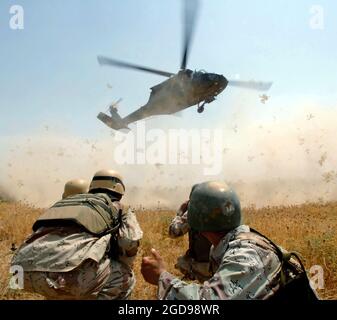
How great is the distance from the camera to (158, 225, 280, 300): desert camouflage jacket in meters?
2.71

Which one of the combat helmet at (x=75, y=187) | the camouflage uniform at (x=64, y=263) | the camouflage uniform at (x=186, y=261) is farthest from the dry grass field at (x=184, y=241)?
the camouflage uniform at (x=64, y=263)

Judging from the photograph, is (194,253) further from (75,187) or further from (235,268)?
(235,268)

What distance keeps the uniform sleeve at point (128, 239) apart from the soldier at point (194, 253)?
0.70 metres

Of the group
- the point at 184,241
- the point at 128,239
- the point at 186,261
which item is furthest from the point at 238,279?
the point at 184,241

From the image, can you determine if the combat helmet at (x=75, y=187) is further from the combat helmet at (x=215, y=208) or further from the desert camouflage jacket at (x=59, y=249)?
the combat helmet at (x=215, y=208)

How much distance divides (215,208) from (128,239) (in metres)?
1.47

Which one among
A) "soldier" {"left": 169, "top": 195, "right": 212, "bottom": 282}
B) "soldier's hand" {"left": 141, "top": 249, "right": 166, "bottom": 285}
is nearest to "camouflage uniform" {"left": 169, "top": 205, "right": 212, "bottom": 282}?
"soldier" {"left": 169, "top": 195, "right": 212, "bottom": 282}

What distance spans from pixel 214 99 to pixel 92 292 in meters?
10.4

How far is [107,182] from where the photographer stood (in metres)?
4.90

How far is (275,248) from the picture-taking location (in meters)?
2.92

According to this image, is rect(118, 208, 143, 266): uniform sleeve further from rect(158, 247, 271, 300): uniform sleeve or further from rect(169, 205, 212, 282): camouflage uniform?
rect(158, 247, 271, 300): uniform sleeve

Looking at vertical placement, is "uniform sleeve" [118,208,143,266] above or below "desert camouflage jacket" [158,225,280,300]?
below
